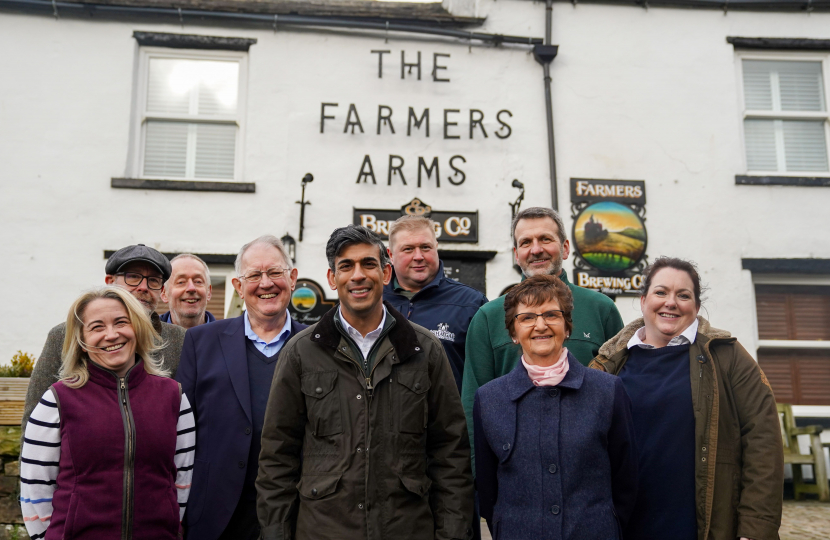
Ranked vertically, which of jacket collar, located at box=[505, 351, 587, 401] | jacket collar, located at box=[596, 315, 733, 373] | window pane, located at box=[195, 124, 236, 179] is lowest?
jacket collar, located at box=[505, 351, 587, 401]

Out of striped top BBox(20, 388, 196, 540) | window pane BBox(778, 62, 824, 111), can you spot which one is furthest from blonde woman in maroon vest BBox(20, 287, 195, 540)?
window pane BBox(778, 62, 824, 111)

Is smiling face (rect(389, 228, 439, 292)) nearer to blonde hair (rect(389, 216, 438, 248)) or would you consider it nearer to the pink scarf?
blonde hair (rect(389, 216, 438, 248))

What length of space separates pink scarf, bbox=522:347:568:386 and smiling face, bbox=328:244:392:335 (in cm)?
64

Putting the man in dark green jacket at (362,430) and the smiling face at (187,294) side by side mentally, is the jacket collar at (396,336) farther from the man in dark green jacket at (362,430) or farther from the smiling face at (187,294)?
the smiling face at (187,294)

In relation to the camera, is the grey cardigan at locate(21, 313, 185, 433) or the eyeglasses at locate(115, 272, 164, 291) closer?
the grey cardigan at locate(21, 313, 185, 433)

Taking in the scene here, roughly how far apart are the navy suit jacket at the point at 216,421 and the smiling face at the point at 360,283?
640 millimetres

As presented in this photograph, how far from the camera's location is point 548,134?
21.9 feet

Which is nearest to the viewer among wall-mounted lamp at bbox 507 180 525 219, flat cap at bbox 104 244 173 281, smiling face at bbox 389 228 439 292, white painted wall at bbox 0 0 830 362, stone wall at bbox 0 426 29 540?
flat cap at bbox 104 244 173 281

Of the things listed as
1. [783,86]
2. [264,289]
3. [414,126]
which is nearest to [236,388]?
[264,289]

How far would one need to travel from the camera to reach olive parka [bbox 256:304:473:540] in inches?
84.7

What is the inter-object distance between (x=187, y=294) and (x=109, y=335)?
1.36 metres

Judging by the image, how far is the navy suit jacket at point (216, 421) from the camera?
2.49 meters

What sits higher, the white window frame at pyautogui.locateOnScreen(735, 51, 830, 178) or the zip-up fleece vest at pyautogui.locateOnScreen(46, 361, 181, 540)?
the white window frame at pyautogui.locateOnScreen(735, 51, 830, 178)

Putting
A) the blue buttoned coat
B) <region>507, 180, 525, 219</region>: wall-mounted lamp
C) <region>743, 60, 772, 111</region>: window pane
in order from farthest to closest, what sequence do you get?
<region>743, 60, 772, 111</region>: window pane → <region>507, 180, 525, 219</region>: wall-mounted lamp → the blue buttoned coat
